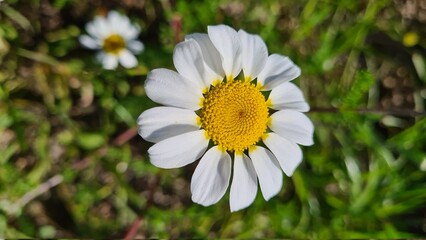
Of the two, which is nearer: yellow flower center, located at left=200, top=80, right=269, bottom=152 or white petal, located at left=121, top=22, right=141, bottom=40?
yellow flower center, located at left=200, top=80, right=269, bottom=152

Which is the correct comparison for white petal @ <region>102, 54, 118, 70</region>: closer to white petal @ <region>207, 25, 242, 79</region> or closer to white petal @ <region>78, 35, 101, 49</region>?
white petal @ <region>78, 35, 101, 49</region>

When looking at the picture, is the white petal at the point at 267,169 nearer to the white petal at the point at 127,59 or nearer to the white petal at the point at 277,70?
the white petal at the point at 277,70

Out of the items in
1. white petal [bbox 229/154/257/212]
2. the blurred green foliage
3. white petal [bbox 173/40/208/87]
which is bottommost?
the blurred green foliage

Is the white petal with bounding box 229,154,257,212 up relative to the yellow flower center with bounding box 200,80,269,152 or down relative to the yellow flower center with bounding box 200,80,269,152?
down

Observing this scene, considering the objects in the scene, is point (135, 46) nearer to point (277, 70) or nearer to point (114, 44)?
point (114, 44)

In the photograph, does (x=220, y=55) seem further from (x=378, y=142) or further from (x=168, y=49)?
(x=378, y=142)

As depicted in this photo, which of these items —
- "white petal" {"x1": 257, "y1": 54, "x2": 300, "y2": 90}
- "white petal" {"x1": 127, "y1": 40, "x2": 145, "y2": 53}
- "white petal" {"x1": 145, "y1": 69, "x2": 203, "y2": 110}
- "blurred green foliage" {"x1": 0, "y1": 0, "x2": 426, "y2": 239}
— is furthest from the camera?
"white petal" {"x1": 127, "y1": 40, "x2": 145, "y2": 53}

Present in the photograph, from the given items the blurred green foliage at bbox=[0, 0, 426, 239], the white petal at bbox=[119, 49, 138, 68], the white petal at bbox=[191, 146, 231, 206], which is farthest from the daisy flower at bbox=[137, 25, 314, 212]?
the white petal at bbox=[119, 49, 138, 68]
